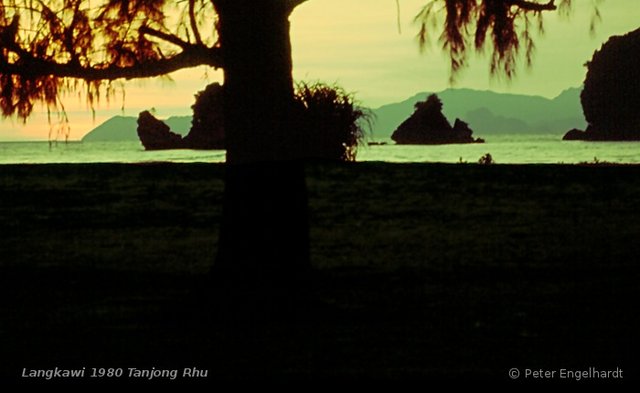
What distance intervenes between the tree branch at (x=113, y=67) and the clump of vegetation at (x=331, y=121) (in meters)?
12.9

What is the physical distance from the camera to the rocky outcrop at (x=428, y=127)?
77.8m

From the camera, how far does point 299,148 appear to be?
7449 mm

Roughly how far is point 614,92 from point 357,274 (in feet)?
298

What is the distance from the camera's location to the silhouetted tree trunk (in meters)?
7.32

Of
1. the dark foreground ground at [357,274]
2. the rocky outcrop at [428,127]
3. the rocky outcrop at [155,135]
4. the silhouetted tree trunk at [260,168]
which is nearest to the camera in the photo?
the dark foreground ground at [357,274]

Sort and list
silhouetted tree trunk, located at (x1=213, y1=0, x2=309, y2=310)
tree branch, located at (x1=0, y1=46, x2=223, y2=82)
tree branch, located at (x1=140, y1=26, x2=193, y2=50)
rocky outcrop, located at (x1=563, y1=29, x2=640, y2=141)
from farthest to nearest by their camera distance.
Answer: rocky outcrop, located at (x1=563, y1=29, x2=640, y2=141)
tree branch, located at (x1=140, y1=26, x2=193, y2=50)
tree branch, located at (x1=0, y1=46, x2=223, y2=82)
silhouetted tree trunk, located at (x1=213, y1=0, x2=309, y2=310)

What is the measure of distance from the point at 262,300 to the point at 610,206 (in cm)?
603

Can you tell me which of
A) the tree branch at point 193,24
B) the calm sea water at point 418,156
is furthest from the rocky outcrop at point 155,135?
the tree branch at point 193,24

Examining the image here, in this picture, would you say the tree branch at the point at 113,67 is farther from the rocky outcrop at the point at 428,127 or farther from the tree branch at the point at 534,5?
the rocky outcrop at the point at 428,127

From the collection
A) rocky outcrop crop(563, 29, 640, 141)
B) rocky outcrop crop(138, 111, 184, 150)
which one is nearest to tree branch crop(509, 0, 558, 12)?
rocky outcrop crop(138, 111, 184, 150)

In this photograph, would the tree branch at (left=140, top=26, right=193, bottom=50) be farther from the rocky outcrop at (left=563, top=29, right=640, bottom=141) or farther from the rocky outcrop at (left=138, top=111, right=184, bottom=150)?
the rocky outcrop at (left=563, top=29, right=640, bottom=141)

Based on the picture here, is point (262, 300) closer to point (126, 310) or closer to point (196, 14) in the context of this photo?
point (126, 310)

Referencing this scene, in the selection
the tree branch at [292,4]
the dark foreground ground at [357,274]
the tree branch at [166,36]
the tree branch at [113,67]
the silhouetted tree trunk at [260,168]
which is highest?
the tree branch at [292,4]

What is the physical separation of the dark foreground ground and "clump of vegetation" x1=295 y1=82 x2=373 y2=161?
6037 mm
